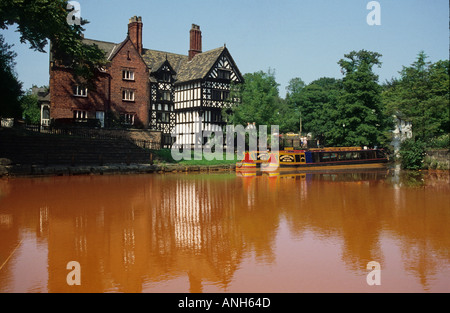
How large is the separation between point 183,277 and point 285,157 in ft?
94.6

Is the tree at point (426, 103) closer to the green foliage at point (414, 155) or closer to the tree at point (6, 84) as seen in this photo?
the green foliage at point (414, 155)

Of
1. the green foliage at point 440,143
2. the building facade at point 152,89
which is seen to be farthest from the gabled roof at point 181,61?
the green foliage at point 440,143

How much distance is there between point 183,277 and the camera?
6.88m

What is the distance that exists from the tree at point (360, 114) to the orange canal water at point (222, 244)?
28499 mm

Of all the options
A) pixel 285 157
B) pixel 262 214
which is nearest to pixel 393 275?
pixel 262 214

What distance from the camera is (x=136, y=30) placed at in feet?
163

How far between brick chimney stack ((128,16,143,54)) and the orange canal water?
121ft

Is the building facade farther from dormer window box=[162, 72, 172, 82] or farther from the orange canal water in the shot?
the orange canal water

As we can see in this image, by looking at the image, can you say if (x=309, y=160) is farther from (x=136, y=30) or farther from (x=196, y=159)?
(x=136, y=30)

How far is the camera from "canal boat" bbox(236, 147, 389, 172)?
3491cm

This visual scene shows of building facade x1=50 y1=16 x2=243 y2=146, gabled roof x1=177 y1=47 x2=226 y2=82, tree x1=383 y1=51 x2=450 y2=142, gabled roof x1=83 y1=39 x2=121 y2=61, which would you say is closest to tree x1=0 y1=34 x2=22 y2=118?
building facade x1=50 y1=16 x2=243 y2=146

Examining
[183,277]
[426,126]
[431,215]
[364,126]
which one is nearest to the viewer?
[183,277]

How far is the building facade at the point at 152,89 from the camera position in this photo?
41.6 m
